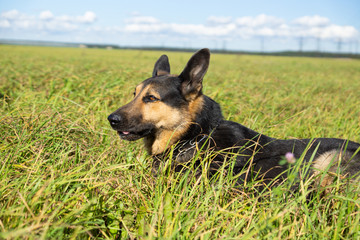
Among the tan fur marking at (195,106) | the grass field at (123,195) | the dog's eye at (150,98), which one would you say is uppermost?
the dog's eye at (150,98)

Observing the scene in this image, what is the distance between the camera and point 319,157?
3.29 meters

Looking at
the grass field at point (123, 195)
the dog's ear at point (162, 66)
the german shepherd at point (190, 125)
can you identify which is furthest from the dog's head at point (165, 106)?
the dog's ear at point (162, 66)

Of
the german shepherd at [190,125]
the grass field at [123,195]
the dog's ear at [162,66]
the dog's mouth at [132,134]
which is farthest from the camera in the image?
the dog's ear at [162,66]

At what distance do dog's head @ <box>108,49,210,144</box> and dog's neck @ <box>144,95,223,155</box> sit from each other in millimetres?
13

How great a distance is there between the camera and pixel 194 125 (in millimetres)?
3502

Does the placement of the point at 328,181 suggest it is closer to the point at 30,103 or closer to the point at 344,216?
the point at 344,216

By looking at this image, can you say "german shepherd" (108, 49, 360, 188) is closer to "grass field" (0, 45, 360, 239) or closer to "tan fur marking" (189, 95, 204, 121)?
"tan fur marking" (189, 95, 204, 121)

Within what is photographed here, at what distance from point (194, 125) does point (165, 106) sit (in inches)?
17.3

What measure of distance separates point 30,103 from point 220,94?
3.78 metres

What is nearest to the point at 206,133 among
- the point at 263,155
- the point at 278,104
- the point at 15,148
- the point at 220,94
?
the point at 263,155

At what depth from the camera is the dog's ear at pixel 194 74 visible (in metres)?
3.40

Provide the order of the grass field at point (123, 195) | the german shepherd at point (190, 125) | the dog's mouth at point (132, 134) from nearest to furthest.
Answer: the grass field at point (123, 195)
the german shepherd at point (190, 125)
the dog's mouth at point (132, 134)

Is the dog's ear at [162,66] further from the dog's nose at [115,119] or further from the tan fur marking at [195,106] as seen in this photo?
the dog's nose at [115,119]

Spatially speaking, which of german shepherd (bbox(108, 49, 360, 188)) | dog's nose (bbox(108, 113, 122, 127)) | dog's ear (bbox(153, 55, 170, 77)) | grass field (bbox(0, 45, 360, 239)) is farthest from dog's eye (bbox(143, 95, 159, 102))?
dog's ear (bbox(153, 55, 170, 77))
